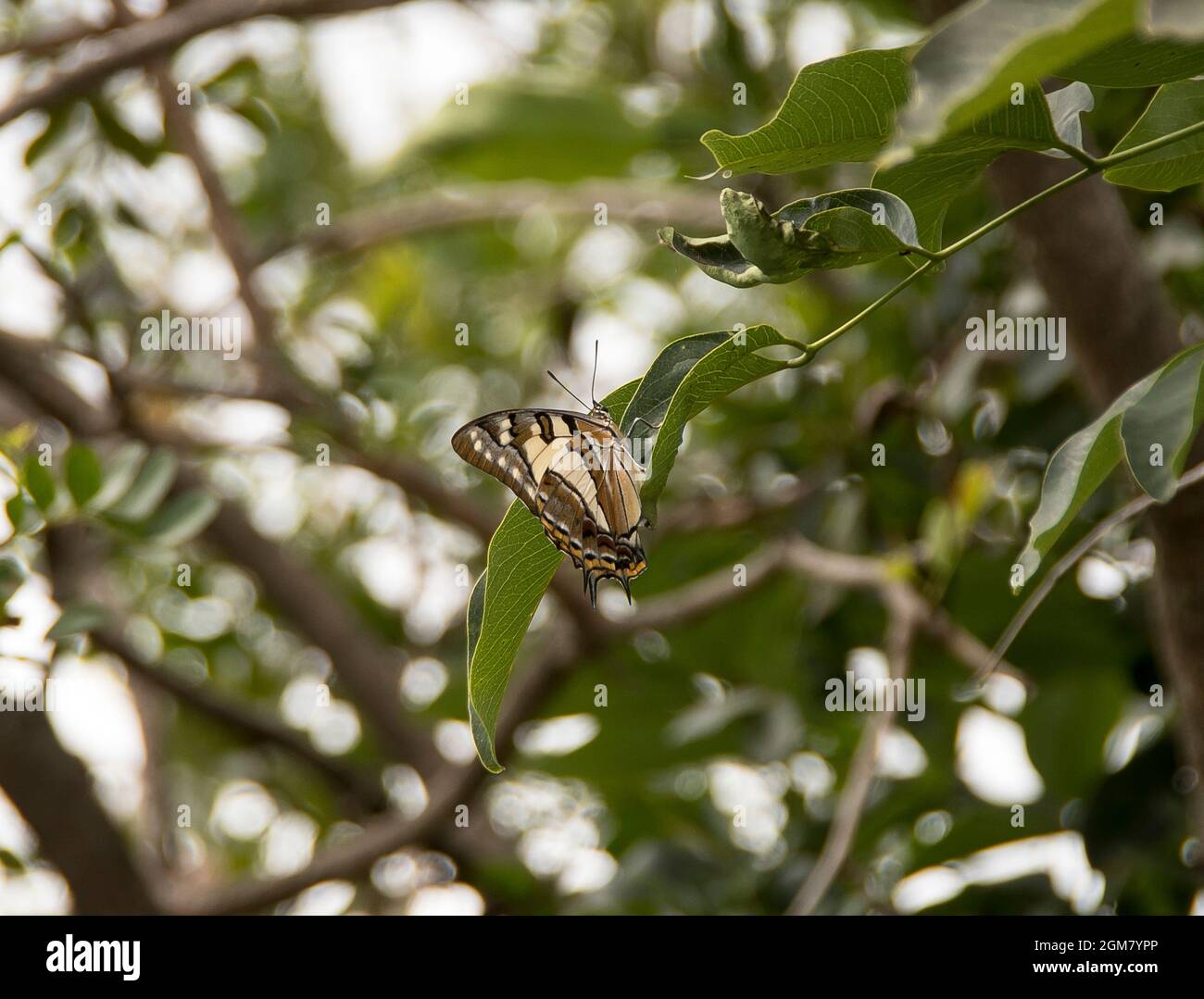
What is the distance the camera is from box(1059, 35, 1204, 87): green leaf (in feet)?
1.44

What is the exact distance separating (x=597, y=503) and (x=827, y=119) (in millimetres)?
329

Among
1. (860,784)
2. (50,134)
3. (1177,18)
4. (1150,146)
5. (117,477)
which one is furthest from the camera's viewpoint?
(50,134)

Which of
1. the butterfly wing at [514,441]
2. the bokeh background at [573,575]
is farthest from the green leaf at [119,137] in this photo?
the butterfly wing at [514,441]

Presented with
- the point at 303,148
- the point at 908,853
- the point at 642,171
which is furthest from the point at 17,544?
the point at 303,148

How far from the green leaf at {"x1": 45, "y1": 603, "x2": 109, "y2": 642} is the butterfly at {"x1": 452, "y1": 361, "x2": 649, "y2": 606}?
15.2 inches

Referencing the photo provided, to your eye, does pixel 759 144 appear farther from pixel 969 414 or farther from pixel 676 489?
pixel 676 489

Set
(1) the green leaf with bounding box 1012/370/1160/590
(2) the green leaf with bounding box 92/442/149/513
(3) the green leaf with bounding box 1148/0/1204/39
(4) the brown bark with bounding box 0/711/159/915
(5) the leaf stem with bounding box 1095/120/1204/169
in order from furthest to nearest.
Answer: (4) the brown bark with bounding box 0/711/159/915, (2) the green leaf with bounding box 92/442/149/513, (1) the green leaf with bounding box 1012/370/1160/590, (5) the leaf stem with bounding box 1095/120/1204/169, (3) the green leaf with bounding box 1148/0/1204/39

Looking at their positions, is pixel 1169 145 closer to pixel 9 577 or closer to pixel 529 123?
pixel 9 577

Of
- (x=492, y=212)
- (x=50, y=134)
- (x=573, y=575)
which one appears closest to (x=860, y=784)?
(x=573, y=575)

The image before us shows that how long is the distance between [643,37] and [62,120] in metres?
1.45

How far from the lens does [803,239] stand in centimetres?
44

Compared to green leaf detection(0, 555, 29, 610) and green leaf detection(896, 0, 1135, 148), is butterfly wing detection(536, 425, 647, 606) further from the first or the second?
green leaf detection(0, 555, 29, 610)

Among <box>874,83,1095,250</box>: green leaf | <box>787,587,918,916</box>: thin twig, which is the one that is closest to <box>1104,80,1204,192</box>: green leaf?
<box>874,83,1095,250</box>: green leaf

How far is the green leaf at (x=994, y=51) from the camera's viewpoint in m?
0.31
